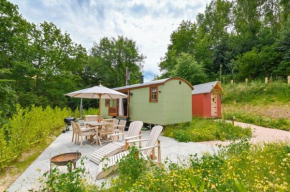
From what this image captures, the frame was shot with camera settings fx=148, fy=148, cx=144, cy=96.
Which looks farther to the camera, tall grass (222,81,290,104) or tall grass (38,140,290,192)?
tall grass (222,81,290,104)

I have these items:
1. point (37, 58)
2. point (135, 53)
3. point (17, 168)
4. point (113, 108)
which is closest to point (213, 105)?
point (113, 108)

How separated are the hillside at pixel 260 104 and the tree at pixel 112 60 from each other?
12.4 m

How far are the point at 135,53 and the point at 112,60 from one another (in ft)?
11.8

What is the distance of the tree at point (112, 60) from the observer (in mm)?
21312

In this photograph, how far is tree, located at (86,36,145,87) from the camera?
2131 cm

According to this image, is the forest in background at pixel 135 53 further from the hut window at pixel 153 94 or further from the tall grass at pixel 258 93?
the hut window at pixel 153 94

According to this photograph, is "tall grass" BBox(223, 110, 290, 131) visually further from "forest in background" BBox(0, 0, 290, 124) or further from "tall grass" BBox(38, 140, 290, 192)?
"tall grass" BBox(38, 140, 290, 192)

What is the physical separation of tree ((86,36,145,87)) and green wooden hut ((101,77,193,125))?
41.3ft

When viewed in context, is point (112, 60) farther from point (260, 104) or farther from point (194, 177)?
point (194, 177)

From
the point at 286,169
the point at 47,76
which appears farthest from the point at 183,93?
the point at 47,76

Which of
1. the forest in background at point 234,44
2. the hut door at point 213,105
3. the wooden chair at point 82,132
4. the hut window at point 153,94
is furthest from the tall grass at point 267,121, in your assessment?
the wooden chair at point 82,132

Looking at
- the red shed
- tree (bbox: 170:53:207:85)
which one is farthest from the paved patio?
tree (bbox: 170:53:207:85)

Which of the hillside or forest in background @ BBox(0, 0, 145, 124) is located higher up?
forest in background @ BBox(0, 0, 145, 124)

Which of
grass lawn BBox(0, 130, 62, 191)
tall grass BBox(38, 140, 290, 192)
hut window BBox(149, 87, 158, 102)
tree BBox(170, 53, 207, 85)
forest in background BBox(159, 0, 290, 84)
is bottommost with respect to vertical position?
grass lawn BBox(0, 130, 62, 191)
